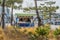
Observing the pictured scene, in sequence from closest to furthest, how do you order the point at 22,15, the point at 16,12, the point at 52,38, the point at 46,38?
the point at 46,38
the point at 52,38
the point at 22,15
the point at 16,12

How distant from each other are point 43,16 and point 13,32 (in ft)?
18.0

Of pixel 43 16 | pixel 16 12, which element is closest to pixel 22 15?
pixel 16 12

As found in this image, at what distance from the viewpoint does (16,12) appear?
15867 mm

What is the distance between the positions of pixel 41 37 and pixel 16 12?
10543 mm

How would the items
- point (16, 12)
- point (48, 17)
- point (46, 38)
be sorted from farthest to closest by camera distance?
point (16, 12), point (48, 17), point (46, 38)

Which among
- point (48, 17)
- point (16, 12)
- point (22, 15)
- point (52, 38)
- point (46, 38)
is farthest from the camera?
point (16, 12)

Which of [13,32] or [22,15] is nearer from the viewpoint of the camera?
[13,32]

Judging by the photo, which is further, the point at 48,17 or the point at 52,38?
the point at 48,17

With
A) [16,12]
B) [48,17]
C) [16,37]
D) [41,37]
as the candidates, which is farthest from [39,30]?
[16,12]

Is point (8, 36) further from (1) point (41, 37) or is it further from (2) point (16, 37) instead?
(1) point (41, 37)

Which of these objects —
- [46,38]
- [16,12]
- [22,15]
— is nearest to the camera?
[46,38]

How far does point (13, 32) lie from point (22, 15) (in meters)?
8.64

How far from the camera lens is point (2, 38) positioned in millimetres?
5539

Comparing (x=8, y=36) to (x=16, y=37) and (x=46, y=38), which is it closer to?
(x=16, y=37)
